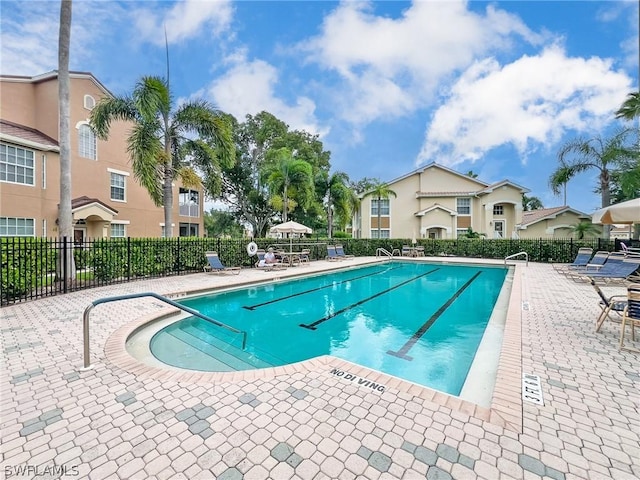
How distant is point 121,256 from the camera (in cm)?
1101

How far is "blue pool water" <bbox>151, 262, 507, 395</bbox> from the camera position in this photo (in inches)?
201

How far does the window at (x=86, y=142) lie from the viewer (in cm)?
1850

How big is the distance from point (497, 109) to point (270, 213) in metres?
24.5

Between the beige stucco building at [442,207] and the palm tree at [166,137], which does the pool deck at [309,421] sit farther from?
the beige stucco building at [442,207]

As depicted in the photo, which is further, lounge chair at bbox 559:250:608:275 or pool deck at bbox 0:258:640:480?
lounge chair at bbox 559:250:608:275

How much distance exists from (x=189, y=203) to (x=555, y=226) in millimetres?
35117

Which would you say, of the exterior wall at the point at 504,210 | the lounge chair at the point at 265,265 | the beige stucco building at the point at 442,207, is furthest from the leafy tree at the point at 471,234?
the lounge chair at the point at 265,265

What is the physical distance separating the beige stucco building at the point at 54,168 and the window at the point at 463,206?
27858 millimetres

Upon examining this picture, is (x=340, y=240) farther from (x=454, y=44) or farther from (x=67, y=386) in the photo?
(x=67, y=386)

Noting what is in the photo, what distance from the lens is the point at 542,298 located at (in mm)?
8375

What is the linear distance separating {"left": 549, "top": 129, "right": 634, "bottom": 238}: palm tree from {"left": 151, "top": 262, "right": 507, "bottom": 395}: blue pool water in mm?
12235

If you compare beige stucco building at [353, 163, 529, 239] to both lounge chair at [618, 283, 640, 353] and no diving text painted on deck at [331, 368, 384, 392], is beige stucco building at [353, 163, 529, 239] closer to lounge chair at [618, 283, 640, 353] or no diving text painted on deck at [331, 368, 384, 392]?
lounge chair at [618, 283, 640, 353]

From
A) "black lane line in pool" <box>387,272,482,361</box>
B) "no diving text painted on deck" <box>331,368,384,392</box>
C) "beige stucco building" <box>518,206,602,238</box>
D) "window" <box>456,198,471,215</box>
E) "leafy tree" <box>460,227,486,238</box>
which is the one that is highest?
"window" <box>456,198,471,215</box>

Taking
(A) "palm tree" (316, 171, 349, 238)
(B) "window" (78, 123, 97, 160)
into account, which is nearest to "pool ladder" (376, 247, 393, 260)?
(A) "palm tree" (316, 171, 349, 238)
